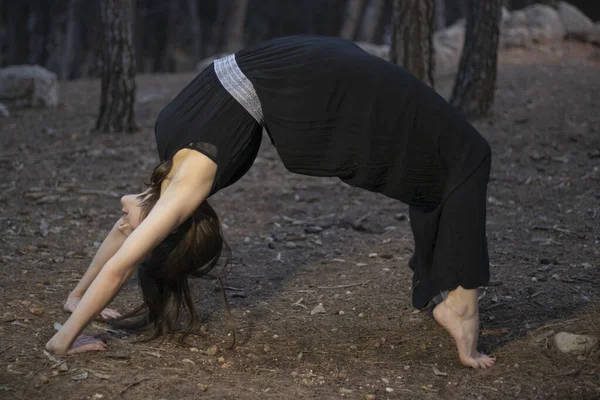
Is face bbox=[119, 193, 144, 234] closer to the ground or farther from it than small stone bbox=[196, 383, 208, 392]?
farther from it

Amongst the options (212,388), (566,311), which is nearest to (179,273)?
(212,388)

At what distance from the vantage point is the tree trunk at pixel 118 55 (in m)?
7.77

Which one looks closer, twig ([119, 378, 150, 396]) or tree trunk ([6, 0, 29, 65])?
twig ([119, 378, 150, 396])

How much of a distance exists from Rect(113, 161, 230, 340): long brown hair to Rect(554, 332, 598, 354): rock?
4.93ft

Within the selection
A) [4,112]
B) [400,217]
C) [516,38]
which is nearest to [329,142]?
[400,217]

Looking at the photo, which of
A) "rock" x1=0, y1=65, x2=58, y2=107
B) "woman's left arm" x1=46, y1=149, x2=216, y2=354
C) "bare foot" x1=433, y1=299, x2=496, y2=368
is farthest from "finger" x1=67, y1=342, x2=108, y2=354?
"rock" x1=0, y1=65, x2=58, y2=107

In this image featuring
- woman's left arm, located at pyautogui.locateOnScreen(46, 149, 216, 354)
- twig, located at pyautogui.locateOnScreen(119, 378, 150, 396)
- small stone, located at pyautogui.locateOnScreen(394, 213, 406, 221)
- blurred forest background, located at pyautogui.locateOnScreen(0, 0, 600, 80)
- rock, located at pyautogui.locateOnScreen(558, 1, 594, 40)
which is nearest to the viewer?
twig, located at pyautogui.locateOnScreen(119, 378, 150, 396)

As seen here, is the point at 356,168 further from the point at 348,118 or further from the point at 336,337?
the point at 336,337

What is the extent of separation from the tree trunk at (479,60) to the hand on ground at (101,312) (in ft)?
17.4

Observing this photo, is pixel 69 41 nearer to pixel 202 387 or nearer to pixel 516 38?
pixel 516 38

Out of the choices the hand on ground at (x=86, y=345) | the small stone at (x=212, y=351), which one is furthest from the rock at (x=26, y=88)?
the small stone at (x=212, y=351)

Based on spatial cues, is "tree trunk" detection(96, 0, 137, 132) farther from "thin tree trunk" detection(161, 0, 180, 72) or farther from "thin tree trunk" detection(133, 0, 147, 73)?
"thin tree trunk" detection(161, 0, 180, 72)

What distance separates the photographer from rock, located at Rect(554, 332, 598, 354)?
10.7 ft

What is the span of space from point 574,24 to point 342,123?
39.8ft
